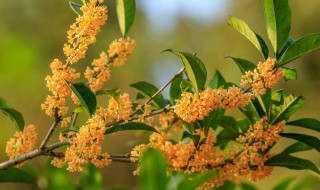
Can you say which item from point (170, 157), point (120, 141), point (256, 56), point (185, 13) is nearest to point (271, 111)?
point (170, 157)

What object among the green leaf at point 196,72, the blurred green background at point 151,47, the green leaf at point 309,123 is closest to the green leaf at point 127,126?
the green leaf at point 196,72

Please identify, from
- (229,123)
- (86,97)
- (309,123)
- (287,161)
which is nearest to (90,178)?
(86,97)

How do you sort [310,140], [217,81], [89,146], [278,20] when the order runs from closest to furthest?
[89,146]
[278,20]
[310,140]
[217,81]

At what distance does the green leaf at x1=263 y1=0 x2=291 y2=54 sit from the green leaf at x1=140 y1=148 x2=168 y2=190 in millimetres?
1016

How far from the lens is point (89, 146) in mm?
1562

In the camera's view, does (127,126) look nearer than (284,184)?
Yes

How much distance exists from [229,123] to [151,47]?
17.3 metres

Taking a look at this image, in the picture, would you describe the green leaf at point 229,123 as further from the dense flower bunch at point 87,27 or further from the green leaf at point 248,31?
the dense flower bunch at point 87,27

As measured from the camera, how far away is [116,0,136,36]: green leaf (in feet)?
6.20

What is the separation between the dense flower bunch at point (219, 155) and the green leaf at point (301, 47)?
25 cm

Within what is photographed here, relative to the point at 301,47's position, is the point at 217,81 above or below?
above

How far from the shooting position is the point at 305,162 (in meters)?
1.85

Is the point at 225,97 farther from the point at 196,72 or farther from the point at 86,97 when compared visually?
the point at 86,97

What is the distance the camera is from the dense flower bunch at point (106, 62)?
70.8 inches
